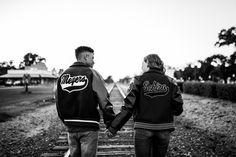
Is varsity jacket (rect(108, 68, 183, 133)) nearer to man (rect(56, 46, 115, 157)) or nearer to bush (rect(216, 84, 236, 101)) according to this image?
man (rect(56, 46, 115, 157))

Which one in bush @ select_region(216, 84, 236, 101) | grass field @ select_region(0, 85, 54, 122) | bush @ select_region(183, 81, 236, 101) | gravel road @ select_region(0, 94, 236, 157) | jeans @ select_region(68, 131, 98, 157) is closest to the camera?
jeans @ select_region(68, 131, 98, 157)

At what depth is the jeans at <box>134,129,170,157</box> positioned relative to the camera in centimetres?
268

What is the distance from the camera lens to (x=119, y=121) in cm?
284

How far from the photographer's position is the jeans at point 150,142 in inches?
105

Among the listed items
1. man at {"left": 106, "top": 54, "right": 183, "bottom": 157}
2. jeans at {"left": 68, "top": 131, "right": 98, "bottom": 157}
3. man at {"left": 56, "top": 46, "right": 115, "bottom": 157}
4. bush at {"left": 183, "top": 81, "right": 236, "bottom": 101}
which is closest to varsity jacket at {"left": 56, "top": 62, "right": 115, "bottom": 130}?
man at {"left": 56, "top": 46, "right": 115, "bottom": 157}

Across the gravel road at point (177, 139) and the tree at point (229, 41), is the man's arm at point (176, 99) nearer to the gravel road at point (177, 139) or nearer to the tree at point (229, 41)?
the gravel road at point (177, 139)

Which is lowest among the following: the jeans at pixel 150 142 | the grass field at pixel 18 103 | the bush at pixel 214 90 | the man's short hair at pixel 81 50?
the grass field at pixel 18 103

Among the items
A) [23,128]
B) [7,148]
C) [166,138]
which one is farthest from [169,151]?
[23,128]

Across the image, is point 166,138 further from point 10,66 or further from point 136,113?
point 10,66

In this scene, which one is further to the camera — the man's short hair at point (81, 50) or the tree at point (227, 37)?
the tree at point (227, 37)

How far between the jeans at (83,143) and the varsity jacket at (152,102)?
0.36m

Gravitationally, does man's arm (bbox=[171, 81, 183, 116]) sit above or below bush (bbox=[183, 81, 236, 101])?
above

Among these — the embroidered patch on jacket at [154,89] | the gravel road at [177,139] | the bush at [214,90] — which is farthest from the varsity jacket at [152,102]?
the bush at [214,90]

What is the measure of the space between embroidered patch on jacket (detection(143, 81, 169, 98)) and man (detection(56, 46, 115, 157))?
1.78 ft
